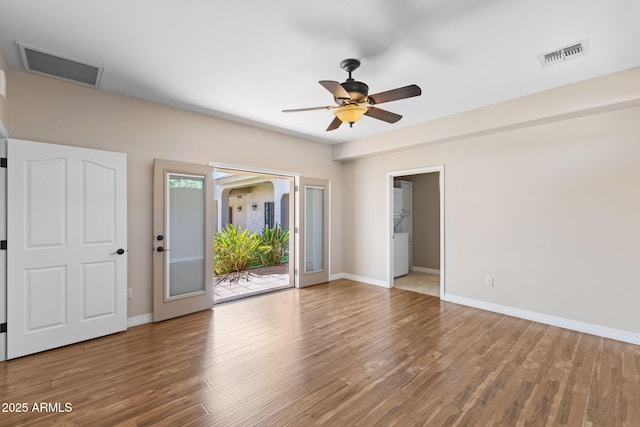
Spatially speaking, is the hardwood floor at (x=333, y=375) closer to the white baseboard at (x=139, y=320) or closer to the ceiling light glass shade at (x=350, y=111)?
the white baseboard at (x=139, y=320)

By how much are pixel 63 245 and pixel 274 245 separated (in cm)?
527

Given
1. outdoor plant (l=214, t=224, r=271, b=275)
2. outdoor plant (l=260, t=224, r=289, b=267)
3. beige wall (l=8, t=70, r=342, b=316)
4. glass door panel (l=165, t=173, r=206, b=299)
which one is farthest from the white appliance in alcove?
glass door panel (l=165, t=173, r=206, b=299)

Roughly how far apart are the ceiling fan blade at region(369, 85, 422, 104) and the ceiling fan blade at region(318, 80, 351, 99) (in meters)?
0.27

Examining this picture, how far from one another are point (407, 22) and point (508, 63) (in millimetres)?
1306

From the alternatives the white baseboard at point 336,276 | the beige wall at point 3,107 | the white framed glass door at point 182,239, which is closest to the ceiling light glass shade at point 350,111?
the white framed glass door at point 182,239

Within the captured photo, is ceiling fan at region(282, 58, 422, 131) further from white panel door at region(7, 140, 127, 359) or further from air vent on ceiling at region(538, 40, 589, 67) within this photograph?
white panel door at region(7, 140, 127, 359)

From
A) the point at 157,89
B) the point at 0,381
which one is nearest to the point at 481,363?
the point at 0,381

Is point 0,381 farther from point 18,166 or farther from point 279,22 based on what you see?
point 279,22

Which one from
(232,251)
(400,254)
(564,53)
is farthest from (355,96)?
(232,251)

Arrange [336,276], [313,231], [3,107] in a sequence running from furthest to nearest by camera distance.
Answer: [336,276]
[313,231]
[3,107]

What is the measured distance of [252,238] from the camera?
7414mm

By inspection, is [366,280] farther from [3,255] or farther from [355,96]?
[3,255]

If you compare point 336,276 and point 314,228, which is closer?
point 314,228

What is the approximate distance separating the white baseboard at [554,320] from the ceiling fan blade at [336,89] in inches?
141
